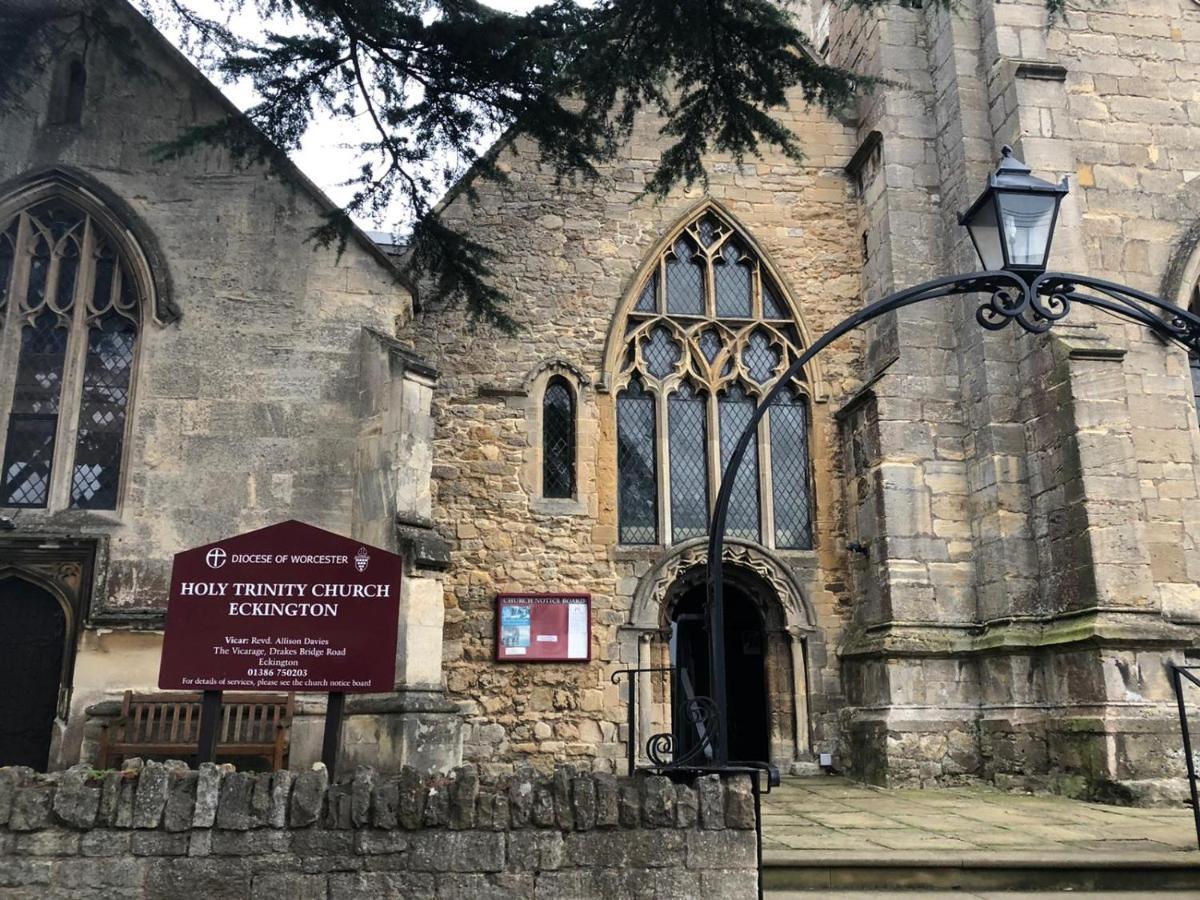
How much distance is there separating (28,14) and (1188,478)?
1143 centimetres

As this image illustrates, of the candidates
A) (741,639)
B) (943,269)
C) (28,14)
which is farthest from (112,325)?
(943,269)

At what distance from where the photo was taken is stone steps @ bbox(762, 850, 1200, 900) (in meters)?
5.36

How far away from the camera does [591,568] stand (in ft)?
36.8

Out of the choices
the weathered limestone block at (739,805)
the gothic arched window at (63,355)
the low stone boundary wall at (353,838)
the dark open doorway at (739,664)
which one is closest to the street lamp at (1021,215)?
the weathered limestone block at (739,805)

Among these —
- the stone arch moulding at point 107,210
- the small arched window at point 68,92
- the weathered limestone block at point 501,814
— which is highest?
the small arched window at point 68,92

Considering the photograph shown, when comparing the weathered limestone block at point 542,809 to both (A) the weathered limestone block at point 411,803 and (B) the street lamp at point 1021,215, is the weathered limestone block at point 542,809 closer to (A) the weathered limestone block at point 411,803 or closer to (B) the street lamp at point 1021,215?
(A) the weathered limestone block at point 411,803

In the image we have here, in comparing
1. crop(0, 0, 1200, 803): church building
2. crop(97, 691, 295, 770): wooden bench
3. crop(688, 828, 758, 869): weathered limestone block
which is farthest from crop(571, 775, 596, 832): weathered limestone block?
crop(97, 691, 295, 770): wooden bench

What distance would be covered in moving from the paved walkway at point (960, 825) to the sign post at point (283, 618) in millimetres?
2611

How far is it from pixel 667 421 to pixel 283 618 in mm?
7278

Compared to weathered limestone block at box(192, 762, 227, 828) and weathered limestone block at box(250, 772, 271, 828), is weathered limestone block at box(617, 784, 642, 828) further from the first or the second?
weathered limestone block at box(192, 762, 227, 828)

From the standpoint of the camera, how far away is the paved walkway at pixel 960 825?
581 centimetres

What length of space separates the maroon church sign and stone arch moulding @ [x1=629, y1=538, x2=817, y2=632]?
20.0 ft

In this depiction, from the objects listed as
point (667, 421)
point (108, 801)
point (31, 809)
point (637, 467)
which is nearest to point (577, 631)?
point (637, 467)

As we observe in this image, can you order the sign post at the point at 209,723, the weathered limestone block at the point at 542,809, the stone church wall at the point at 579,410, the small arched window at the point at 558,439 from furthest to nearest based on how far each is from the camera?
the small arched window at the point at 558,439, the stone church wall at the point at 579,410, the sign post at the point at 209,723, the weathered limestone block at the point at 542,809
